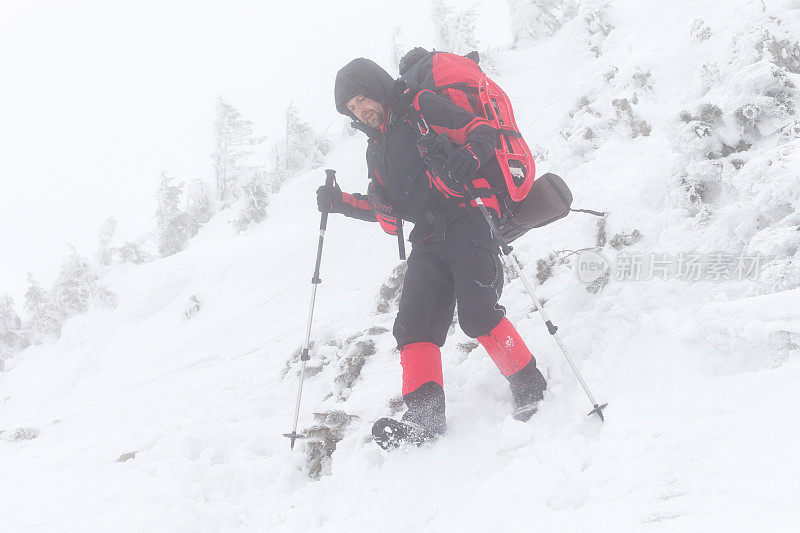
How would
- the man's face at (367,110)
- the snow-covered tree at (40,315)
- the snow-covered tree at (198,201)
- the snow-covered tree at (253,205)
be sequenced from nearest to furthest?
the man's face at (367,110) < the snow-covered tree at (40,315) < the snow-covered tree at (253,205) < the snow-covered tree at (198,201)

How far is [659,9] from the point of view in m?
16.7

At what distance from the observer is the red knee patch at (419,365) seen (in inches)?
145

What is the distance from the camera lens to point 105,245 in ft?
82.7

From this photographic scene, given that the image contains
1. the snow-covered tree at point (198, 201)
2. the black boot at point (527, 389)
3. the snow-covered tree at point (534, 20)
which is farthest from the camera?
the snow-covered tree at point (534, 20)

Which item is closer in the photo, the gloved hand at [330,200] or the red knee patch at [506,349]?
the red knee patch at [506,349]

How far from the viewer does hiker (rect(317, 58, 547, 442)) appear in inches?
141

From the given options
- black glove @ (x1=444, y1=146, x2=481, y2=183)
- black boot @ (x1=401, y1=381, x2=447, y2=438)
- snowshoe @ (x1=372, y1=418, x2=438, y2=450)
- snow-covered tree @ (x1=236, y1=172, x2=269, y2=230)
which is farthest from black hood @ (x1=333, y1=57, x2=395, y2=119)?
snow-covered tree @ (x1=236, y1=172, x2=269, y2=230)

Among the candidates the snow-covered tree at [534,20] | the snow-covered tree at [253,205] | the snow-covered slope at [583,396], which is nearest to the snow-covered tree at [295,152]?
the snow-covered tree at [253,205]

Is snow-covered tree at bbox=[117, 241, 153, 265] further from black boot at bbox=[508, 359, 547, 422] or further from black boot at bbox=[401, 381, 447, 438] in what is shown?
black boot at bbox=[508, 359, 547, 422]

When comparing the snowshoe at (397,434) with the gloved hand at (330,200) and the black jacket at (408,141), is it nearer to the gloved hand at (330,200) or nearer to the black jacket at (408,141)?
the black jacket at (408,141)

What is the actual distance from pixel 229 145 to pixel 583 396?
134ft

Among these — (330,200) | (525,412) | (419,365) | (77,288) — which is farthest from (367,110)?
(77,288)

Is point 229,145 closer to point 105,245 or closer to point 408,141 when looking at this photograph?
point 105,245

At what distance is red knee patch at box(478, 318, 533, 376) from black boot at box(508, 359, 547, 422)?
5cm
